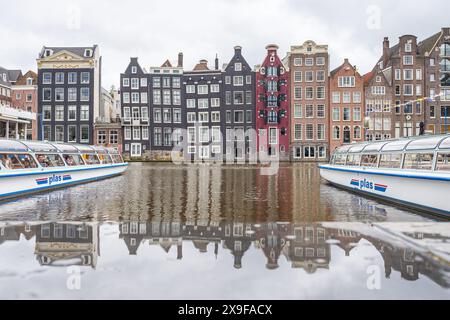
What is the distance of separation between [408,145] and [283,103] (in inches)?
1944

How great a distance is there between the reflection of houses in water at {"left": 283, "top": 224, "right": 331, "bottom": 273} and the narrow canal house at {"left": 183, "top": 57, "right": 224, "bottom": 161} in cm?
5451

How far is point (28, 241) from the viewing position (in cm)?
744

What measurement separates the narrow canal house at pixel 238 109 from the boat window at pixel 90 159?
3862cm

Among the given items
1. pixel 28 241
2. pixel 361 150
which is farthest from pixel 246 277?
pixel 361 150

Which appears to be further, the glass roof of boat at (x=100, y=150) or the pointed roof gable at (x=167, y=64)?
the pointed roof gable at (x=167, y=64)

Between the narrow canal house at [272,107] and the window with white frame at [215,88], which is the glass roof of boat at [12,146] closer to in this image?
the narrow canal house at [272,107]

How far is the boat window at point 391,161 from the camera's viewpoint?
14.0 m

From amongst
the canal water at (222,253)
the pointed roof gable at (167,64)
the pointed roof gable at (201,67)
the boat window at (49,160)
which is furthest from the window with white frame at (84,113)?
the canal water at (222,253)

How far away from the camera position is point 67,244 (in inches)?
285

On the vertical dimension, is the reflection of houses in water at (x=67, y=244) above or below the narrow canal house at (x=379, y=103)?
below

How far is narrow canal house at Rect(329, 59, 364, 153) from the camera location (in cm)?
6084

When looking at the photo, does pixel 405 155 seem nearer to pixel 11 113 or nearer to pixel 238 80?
pixel 11 113

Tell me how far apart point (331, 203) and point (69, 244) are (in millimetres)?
9047
